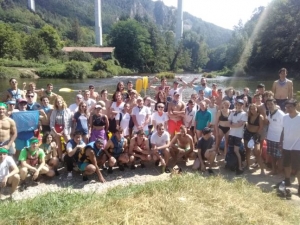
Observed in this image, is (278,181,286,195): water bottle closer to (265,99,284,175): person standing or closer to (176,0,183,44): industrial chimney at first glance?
(265,99,284,175): person standing

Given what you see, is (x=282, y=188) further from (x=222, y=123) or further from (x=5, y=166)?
(x=5, y=166)

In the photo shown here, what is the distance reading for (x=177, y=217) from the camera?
3932 mm

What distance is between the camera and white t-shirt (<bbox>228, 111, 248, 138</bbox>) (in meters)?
6.36

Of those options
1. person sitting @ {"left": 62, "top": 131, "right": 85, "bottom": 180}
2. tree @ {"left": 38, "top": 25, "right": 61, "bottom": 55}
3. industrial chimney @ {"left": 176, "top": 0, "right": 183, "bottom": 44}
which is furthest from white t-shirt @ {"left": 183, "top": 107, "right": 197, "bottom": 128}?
industrial chimney @ {"left": 176, "top": 0, "right": 183, "bottom": 44}

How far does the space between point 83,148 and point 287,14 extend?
4674 centimetres

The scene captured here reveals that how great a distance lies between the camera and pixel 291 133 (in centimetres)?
534

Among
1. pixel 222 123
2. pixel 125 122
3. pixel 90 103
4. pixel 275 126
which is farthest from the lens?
pixel 90 103

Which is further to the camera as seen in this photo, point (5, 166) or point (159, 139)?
point (159, 139)

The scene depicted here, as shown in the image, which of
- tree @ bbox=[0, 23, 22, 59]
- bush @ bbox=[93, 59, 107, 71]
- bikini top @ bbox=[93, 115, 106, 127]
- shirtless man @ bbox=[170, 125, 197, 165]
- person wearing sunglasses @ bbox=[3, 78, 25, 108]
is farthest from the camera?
tree @ bbox=[0, 23, 22, 59]

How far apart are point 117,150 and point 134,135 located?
53 cm

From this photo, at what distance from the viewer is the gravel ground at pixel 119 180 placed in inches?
217

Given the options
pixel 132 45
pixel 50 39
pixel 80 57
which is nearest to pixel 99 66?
pixel 80 57

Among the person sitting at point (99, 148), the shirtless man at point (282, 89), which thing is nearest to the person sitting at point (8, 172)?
the person sitting at point (99, 148)

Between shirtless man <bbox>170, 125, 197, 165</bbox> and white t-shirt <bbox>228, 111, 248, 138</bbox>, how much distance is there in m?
→ 0.97
